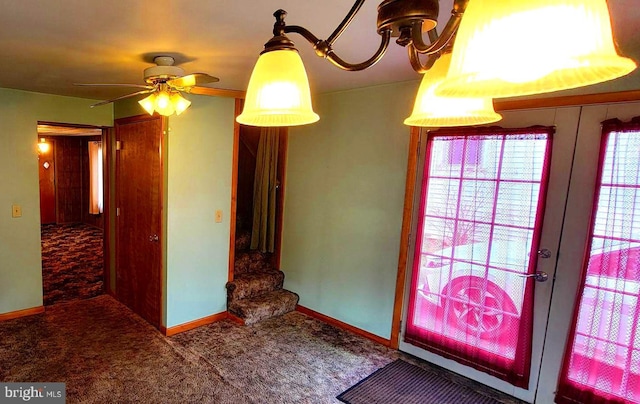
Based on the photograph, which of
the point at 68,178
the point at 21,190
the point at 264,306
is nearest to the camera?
the point at 21,190

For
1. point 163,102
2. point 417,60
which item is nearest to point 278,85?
point 417,60

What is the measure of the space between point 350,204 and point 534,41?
2922 mm

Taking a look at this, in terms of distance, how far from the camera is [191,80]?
2.15 meters

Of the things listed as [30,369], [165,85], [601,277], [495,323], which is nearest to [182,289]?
[30,369]

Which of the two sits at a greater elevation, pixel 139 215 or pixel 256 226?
pixel 139 215

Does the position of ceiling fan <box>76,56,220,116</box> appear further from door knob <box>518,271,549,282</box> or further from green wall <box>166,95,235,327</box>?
door knob <box>518,271,549,282</box>

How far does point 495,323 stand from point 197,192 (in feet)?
9.04

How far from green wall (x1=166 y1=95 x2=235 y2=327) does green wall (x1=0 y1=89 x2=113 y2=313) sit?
157 cm

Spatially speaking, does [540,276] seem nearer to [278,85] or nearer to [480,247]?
[480,247]

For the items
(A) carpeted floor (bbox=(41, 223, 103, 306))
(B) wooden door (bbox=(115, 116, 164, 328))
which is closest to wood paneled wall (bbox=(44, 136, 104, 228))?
(A) carpeted floor (bbox=(41, 223, 103, 306))

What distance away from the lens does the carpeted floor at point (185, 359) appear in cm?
248

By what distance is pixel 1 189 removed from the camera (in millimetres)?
3391

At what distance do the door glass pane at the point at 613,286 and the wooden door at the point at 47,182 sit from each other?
9590mm

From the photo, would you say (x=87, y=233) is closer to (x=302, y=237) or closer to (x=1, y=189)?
(x=1, y=189)
